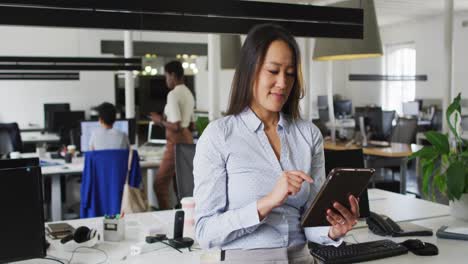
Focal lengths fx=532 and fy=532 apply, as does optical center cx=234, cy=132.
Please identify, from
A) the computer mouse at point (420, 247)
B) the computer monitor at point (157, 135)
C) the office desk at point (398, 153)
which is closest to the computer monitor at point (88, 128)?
the computer monitor at point (157, 135)

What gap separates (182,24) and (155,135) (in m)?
5.26

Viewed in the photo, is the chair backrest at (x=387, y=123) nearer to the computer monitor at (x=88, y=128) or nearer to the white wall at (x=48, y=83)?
the white wall at (x=48, y=83)

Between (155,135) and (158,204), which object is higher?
(155,135)

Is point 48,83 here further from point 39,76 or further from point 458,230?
point 458,230

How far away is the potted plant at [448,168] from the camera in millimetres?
2881

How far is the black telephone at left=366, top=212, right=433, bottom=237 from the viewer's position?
2.68m

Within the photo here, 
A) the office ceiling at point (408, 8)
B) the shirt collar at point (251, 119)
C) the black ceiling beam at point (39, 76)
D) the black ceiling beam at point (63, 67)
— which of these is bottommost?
the shirt collar at point (251, 119)

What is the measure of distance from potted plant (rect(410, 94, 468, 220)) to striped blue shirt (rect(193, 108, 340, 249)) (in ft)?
4.52

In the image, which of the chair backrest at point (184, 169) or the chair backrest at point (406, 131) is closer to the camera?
the chair backrest at point (184, 169)

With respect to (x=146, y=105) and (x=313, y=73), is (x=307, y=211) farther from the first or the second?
(x=313, y=73)

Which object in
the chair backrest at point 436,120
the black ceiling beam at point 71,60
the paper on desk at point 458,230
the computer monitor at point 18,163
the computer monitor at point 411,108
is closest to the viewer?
the computer monitor at point 18,163

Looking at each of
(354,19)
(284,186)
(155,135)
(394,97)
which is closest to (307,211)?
(284,186)

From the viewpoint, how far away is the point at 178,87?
244 inches

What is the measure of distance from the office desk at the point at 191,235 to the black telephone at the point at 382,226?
39 mm
